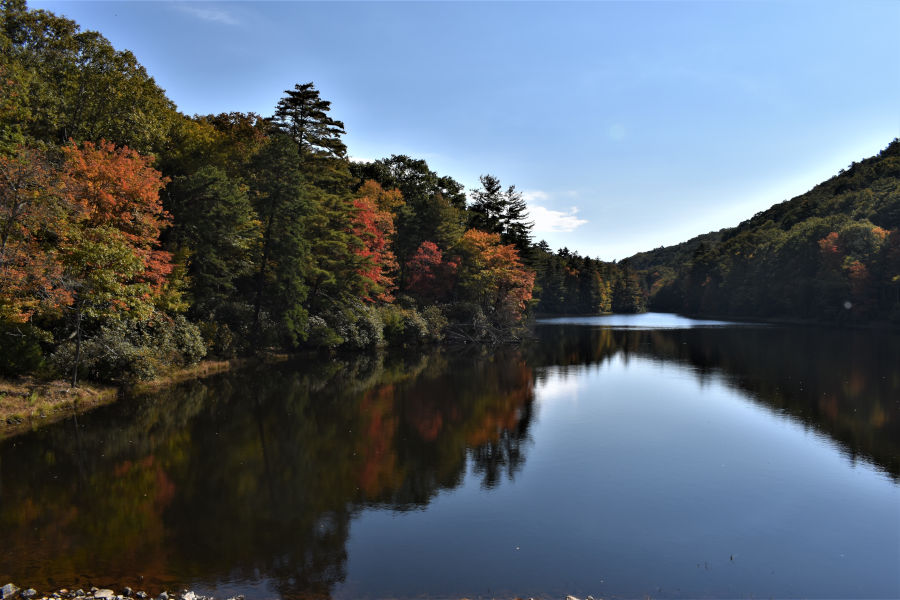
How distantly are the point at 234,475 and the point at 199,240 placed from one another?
71.9 ft

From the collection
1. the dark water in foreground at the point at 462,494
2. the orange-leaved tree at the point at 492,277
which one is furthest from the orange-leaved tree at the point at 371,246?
the dark water in foreground at the point at 462,494

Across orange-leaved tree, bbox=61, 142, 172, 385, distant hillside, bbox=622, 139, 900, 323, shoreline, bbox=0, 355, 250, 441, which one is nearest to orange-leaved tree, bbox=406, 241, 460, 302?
orange-leaved tree, bbox=61, 142, 172, 385

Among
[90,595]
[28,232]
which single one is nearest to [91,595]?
[90,595]

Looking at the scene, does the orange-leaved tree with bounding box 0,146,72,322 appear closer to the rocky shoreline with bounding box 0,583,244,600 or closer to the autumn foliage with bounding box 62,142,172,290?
the autumn foliage with bounding box 62,142,172,290

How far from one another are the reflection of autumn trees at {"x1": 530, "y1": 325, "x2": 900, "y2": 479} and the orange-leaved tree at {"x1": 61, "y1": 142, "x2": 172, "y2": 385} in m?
29.8

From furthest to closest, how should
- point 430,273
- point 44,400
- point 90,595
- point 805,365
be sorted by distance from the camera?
point 430,273, point 805,365, point 44,400, point 90,595

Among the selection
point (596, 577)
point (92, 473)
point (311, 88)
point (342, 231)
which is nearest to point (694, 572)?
point (596, 577)

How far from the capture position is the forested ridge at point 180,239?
22.0 m

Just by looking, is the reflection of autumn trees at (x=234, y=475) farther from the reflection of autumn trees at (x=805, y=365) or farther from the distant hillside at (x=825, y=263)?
the distant hillside at (x=825, y=263)

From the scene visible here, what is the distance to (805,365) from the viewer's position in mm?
38875

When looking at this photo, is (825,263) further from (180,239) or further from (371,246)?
(180,239)

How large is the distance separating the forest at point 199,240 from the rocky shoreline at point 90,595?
47.0 ft

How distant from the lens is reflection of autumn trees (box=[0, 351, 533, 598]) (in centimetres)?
1084

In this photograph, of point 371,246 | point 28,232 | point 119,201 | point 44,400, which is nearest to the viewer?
point 28,232
